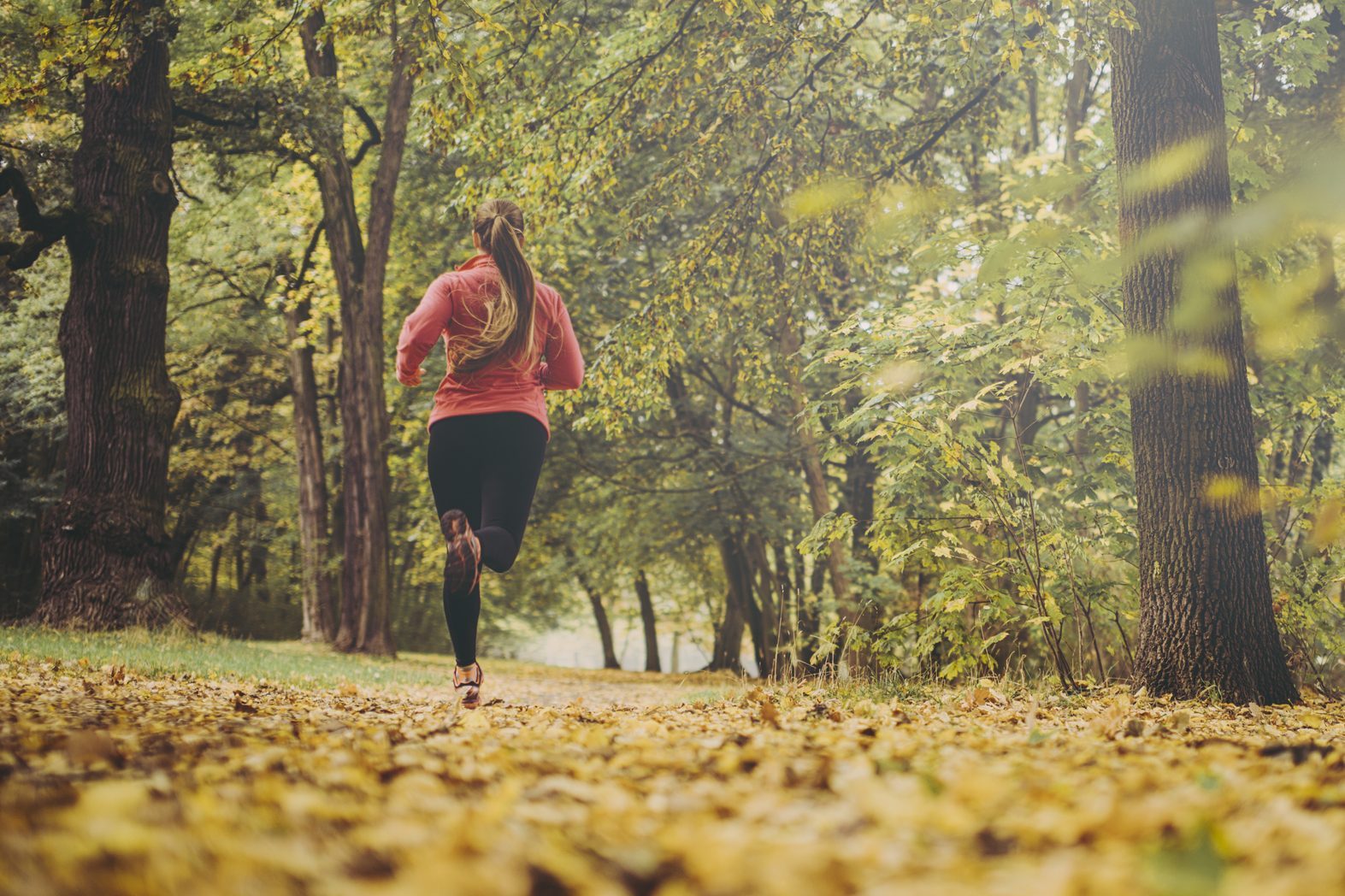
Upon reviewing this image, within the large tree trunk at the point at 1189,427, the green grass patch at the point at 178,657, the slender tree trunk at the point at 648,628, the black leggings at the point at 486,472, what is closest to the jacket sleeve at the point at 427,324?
the black leggings at the point at 486,472

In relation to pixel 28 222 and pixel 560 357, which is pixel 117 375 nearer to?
pixel 28 222

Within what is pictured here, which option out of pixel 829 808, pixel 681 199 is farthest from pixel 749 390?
pixel 829 808

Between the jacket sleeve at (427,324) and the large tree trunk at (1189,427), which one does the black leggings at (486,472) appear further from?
the large tree trunk at (1189,427)

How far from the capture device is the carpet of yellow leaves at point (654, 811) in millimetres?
1059

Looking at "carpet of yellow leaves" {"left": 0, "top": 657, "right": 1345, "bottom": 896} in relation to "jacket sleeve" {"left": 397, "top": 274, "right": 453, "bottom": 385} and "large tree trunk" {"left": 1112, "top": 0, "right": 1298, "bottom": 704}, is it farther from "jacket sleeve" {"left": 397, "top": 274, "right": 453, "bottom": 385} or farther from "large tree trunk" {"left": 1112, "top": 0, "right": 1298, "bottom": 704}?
"large tree trunk" {"left": 1112, "top": 0, "right": 1298, "bottom": 704}

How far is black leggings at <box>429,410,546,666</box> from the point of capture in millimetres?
4078

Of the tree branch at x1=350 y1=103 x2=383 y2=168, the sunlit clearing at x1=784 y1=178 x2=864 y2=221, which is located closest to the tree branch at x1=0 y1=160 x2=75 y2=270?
the tree branch at x1=350 y1=103 x2=383 y2=168

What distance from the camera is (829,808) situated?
1435 mm

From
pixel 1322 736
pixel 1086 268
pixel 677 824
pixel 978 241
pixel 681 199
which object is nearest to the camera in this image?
pixel 677 824

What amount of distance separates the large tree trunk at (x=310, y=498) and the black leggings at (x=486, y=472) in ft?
43.2

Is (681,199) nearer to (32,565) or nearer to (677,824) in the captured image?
(677,824)

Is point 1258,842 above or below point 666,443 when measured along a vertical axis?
below

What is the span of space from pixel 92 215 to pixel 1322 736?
988cm

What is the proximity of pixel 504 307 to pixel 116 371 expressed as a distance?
616 cm
